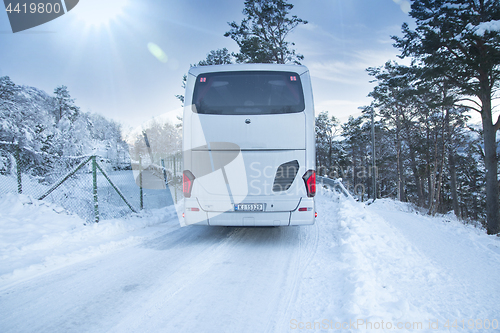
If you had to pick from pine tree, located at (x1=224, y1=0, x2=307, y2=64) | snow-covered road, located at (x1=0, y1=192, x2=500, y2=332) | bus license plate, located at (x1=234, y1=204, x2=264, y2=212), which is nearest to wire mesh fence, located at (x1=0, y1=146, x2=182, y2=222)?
snow-covered road, located at (x1=0, y1=192, x2=500, y2=332)

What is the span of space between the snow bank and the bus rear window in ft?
11.0

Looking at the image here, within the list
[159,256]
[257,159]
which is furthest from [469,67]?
[159,256]

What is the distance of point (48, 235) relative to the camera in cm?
534

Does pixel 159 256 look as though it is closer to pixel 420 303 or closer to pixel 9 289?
pixel 9 289

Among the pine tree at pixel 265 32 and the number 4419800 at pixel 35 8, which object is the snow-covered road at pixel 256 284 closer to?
the number 4419800 at pixel 35 8

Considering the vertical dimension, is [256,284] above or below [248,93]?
below

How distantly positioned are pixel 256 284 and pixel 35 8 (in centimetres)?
1021

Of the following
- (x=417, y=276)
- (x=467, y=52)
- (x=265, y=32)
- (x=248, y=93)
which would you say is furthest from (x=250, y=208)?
(x=265, y=32)

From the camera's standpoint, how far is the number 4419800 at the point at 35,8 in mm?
7406

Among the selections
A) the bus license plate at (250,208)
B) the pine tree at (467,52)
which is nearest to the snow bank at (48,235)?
the bus license plate at (250,208)

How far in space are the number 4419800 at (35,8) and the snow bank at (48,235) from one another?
5.34 m

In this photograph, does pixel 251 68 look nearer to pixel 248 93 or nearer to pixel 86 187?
pixel 248 93

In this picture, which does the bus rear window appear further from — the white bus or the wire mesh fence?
the wire mesh fence

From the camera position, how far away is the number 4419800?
7406mm
